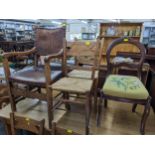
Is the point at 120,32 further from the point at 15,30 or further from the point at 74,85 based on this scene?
the point at 15,30

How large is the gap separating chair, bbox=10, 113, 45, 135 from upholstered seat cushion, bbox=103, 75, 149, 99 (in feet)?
2.28

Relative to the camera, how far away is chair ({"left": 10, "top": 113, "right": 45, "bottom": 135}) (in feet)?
4.60

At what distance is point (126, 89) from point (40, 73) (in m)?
0.92

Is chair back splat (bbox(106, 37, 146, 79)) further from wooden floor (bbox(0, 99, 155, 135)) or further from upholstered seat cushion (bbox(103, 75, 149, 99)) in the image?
wooden floor (bbox(0, 99, 155, 135))

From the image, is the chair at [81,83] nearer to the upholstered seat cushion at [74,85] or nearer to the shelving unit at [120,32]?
the upholstered seat cushion at [74,85]

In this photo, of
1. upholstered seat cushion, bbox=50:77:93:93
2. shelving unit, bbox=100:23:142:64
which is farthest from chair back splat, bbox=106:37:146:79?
shelving unit, bbox=100:23:142:64

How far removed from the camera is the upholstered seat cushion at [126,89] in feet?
4.09

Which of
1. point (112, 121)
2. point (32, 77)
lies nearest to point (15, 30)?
point (32, 77)

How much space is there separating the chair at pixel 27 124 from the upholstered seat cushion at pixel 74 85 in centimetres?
35

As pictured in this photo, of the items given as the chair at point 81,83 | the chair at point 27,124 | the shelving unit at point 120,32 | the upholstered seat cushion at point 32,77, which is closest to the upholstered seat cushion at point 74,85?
the chair at point 81,83

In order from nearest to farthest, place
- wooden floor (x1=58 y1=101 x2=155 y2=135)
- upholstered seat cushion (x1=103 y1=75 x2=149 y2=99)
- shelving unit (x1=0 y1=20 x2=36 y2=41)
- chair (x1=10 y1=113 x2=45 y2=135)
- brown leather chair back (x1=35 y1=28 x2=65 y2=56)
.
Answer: upholstered seat cushion (x1=103 y1=75 x2=149 y2=99) → chair (x1=10 y1=113 x2=45 y2=135) → wooden floor (x1=58 y1=101 x2=155 y2=135) → brown leather chair back (x1=35 y1=28 x2=65 y2=56) → shelving unit (x1=0 y1=20 x2=36 y2=41)

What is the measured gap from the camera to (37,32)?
1.85 metres
